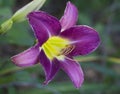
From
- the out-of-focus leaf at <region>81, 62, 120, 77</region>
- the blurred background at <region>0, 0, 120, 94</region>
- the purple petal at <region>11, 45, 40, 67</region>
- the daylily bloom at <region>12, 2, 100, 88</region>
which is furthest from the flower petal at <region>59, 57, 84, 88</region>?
the out-of-focus leaf at <region>81, 62, 120, 77</region>

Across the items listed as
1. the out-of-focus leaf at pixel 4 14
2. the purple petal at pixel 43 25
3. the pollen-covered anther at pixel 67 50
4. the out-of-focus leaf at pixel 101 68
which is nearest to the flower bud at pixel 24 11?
the purple petal at pixel 43 25

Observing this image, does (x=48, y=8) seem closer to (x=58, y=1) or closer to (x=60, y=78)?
(x=58, y=1)

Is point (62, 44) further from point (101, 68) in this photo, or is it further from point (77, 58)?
point (101, 68)

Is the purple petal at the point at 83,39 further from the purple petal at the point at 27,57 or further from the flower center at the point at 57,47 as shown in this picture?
the purple petal at the point at 27,57

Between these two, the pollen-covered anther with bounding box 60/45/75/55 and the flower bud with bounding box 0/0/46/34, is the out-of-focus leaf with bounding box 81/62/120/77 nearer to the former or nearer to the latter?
the pollen-covered anther with bounding box 60/45/75/55

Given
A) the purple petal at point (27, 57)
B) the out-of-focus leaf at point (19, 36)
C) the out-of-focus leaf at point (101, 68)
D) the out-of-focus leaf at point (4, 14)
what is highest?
the purple petal at point (27, 57)

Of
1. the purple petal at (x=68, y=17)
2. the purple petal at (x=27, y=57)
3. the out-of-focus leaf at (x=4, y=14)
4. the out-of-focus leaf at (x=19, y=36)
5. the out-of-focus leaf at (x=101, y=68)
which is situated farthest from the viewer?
the out-of-focus leaf at (x=101, y=68)

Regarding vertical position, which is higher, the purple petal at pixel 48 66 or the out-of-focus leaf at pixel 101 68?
the purple petal at pixel 48 66

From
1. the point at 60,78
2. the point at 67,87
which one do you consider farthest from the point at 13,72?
the point at 60,78
